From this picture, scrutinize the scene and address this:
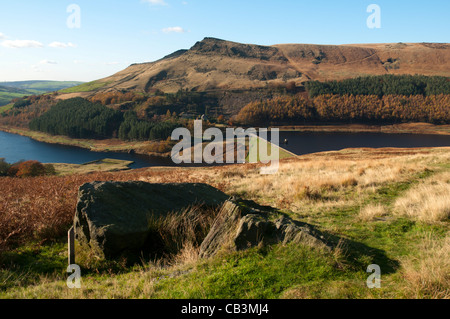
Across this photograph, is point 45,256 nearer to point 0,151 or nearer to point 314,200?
point 314,200

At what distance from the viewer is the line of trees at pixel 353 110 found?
171750 millimetres

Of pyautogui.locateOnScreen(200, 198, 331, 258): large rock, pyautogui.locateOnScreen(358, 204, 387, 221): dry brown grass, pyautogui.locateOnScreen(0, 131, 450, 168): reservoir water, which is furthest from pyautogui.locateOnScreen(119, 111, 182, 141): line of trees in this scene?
pyautogui.locateOnScreen(200, 198, 331, 258): large rock

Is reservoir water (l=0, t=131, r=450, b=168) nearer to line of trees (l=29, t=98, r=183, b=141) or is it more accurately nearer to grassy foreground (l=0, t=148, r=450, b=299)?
line of trees (l=29, t=98, r=183, b=141)

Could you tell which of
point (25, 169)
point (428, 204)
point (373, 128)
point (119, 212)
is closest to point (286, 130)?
point (373, 128)

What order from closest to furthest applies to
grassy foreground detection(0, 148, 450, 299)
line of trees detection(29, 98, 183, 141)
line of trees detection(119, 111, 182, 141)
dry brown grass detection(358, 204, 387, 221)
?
grassy foreground detection(0, 148, 450, 299) → dry brown grass detection(358, 204, 387, 221) → line of trees detection(119, 111, 182, 141) → line of trees detection(29, 98, 183, 141)

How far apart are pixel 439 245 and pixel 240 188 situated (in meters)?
10.2

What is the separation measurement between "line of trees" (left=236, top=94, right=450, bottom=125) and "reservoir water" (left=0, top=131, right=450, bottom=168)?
23953 mm

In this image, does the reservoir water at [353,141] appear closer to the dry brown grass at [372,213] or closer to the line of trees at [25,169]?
the line of trees at [25,169]

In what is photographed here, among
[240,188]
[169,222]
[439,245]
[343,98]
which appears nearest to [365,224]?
[439,245]

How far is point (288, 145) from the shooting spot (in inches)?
4688

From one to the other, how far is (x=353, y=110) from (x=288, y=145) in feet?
263

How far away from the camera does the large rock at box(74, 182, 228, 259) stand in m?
7.48

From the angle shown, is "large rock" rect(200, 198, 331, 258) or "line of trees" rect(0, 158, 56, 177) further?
"line of trees" rect(0, 158, 56, 177)

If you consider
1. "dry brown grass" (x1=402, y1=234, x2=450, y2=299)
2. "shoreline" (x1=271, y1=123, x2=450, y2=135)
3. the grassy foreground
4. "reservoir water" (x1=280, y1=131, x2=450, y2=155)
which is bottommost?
"reservoir water" (x1=280, y1=131, x2=450, y2=155)
